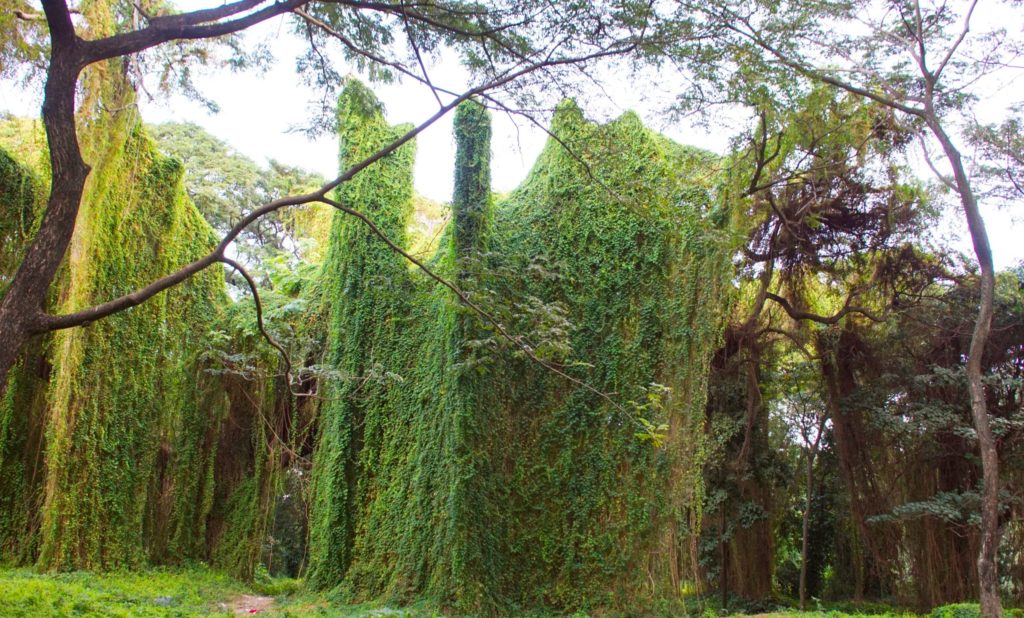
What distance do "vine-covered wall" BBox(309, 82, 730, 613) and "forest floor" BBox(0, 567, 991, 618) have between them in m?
0.64

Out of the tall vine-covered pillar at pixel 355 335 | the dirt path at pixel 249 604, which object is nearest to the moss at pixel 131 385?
the dirt path at pixel 249 604

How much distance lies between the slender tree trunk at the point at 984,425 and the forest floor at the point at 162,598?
1.80 m

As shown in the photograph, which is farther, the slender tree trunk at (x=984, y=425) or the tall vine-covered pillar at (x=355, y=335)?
the tall vine-covered pillar at (x=355, y=335)

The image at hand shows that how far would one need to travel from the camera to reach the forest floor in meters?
4.89

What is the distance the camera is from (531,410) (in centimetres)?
821

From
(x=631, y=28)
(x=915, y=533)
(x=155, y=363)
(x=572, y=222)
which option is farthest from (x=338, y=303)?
(x=915, y=533)

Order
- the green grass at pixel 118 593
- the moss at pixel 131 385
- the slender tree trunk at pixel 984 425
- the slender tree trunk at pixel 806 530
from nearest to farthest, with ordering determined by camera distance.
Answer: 1. the green grass at pixel 118 593
2. the slender tree trunk at pixel 984 425
3. the moss at pixel 131 385
4. the slender tree trunk at pixel 806 530

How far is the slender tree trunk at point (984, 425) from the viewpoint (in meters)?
6.75

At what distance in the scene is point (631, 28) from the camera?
5.28 metres

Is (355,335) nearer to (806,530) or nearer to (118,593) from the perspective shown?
(118,593)

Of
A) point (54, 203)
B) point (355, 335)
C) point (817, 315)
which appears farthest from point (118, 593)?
point (817, 315)

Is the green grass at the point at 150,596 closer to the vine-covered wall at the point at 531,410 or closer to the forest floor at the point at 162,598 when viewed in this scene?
the forest floor at the point at 162,598

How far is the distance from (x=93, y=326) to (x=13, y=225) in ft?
5.99

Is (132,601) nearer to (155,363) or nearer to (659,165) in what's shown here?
(155,363)
